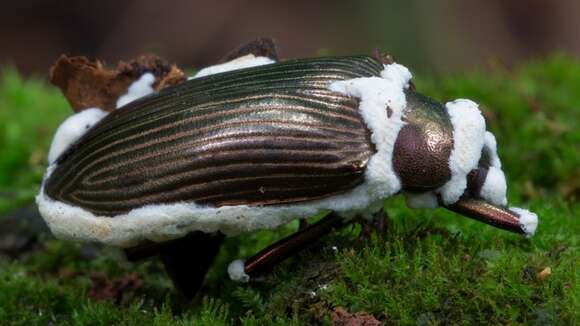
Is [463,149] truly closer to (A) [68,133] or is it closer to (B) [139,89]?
(B) [139,89]

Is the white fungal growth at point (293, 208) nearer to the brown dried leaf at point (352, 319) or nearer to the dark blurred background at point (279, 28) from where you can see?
the brown dried leaf at point (352, 319)

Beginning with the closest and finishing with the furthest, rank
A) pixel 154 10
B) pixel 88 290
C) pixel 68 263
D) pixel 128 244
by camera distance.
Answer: pixel 128 244
pixel 88 290
pixel 68 263
pixel 154 10

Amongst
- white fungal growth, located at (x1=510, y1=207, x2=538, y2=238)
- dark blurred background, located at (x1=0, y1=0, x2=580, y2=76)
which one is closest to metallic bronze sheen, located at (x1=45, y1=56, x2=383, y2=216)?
white fungal growth, located at (x1=510, y1=207, x2=538, y2=238)

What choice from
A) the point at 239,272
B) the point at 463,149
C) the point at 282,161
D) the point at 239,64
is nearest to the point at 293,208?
the point at 282,161

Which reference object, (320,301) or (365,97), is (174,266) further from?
(365,97)

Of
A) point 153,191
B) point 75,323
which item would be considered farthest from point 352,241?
point 75,323

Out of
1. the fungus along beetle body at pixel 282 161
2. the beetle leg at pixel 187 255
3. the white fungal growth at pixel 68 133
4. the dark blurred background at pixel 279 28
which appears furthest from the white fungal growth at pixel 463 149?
the dark blurred background at pixel 279 28

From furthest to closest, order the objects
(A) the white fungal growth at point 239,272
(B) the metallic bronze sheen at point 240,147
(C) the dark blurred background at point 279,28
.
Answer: (C) the dark blurred background at point 279,28, (A) the white fungal growth at point 239,272, (B) the metallic bronze sheen at point 240,147
